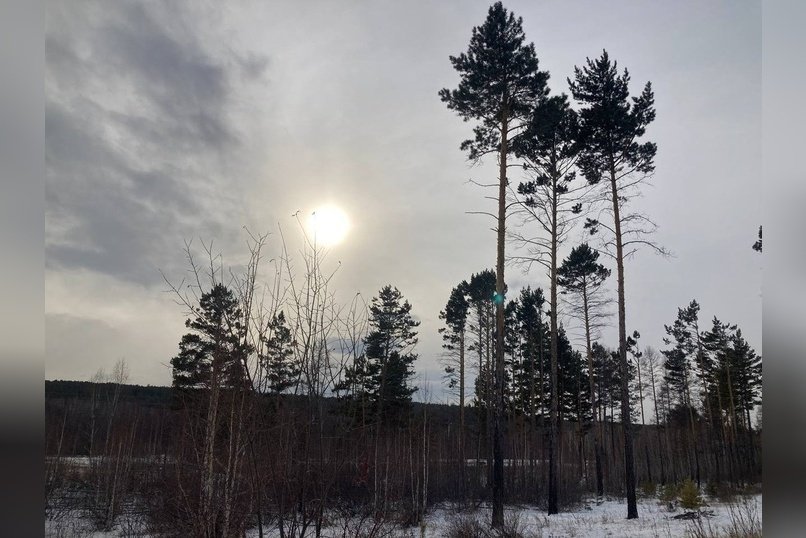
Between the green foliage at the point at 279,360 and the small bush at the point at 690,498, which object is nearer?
the green foliage at the point at 279,360

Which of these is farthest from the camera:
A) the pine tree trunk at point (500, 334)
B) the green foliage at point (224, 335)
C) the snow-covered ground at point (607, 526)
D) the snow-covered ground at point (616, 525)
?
the pine tree trunk at point (500, 334)

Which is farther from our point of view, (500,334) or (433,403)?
(433,403)

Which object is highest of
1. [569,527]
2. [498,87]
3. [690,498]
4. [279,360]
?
[498,87]

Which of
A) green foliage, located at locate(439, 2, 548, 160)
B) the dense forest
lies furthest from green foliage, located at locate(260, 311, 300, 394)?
green foliage, located at locate(439, 2, 548, 160)

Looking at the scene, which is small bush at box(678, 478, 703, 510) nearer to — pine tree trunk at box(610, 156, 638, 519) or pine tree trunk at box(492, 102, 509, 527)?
pine tree trunk at box(610, 156, 638, 519)

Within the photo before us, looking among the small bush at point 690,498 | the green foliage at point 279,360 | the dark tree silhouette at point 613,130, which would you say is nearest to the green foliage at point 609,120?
the dark tree silhouette at point 613,130

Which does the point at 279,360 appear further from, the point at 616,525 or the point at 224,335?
the point at 616,525

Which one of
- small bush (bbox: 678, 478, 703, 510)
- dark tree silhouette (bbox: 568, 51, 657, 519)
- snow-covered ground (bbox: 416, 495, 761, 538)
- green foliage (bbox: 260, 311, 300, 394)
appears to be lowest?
snow-covered ground (bbox: 416, 495, 761, 538)

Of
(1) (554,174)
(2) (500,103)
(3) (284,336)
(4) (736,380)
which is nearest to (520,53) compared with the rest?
(2) (500,103)

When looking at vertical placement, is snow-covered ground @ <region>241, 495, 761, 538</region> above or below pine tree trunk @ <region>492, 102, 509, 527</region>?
below

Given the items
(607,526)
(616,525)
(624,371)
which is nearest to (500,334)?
(624,371)

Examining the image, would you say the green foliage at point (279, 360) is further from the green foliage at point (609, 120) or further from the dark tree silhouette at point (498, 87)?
the green foliage at point (609, 120)
